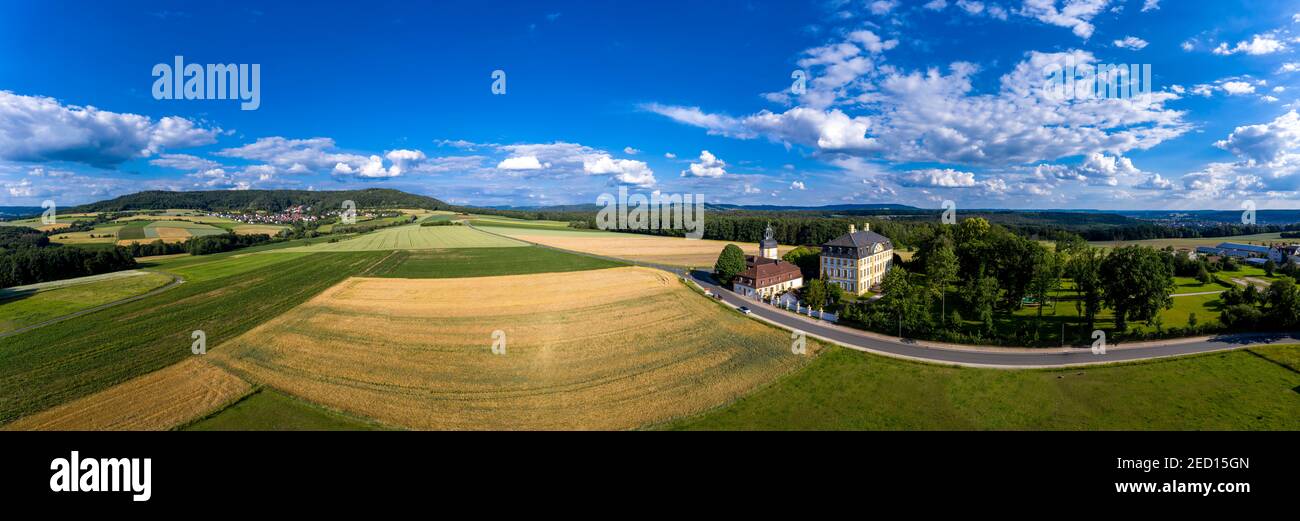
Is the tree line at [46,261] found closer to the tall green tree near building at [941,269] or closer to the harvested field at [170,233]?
the harvested field at [170,233]

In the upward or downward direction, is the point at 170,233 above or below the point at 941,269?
above

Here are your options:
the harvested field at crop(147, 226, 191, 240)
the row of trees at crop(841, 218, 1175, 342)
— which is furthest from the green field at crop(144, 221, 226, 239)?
the row of trees at crop(841, 218, 1175, 342)

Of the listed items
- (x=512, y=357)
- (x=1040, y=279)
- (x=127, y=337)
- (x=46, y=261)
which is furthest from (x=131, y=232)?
(x=1040, y=279)

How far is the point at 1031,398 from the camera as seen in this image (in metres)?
21.9

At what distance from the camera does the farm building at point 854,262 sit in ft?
160

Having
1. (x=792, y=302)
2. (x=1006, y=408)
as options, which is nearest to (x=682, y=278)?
(x=792, y=302)

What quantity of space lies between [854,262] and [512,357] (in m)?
38.2

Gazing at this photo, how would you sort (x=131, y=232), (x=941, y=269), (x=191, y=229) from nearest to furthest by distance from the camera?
(x=941, y=269) < (x=131, y=232) < (x=191, y=229)

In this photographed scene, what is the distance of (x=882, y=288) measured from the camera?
46781mm

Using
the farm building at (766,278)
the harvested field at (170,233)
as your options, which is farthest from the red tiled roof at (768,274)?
the harvested field at (170,233)

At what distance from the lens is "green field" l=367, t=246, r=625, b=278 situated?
52688mm

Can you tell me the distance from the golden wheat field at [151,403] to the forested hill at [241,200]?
149177mm

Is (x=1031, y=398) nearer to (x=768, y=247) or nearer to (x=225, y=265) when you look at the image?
(x=768, y=247)
